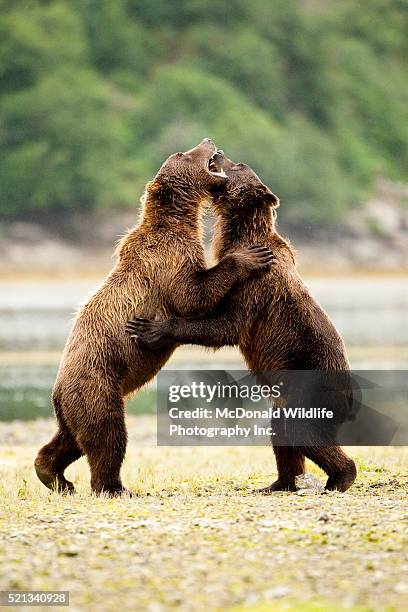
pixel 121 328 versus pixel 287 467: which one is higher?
pixel 121 328

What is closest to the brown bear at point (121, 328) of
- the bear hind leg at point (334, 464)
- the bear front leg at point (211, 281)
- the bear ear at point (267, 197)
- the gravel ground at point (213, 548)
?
the bear front leg at point (211, 281)

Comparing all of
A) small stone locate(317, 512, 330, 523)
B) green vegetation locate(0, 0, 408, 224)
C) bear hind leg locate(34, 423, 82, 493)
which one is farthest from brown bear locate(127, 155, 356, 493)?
green vegetation locate(0, 0, 408, 224)

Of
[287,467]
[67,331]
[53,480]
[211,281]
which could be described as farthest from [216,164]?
[67,331]

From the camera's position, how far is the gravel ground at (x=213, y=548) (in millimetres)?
5004

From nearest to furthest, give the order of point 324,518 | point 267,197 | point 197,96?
point 324,518 < point 267,197 < point 197,96

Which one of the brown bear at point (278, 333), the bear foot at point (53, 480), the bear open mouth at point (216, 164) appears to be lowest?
the bear foot at point (53, 480)

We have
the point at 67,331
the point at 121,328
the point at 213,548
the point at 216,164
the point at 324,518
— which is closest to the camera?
the point at 213,548

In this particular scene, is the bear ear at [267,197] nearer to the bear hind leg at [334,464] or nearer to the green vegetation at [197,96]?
the bear hind leg at [334,464]

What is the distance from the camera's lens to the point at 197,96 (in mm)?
65500

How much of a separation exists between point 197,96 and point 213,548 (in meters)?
61.0

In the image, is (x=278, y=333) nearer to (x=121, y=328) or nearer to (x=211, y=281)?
(x=211, y=281)

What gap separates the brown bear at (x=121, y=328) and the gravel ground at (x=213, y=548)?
0.28 metres

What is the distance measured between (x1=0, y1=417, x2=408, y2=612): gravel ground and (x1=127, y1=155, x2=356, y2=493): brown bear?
0.61ft

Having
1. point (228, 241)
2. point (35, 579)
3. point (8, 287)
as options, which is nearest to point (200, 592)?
point (35, 579)
